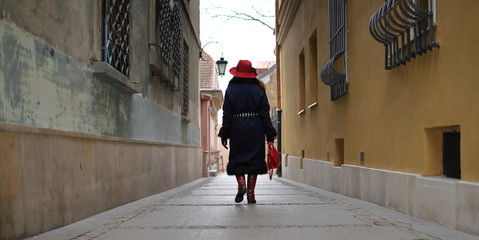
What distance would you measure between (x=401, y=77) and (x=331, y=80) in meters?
3.15

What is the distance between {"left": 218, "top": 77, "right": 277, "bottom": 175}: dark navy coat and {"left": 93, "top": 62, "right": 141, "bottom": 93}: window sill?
127 centimetres

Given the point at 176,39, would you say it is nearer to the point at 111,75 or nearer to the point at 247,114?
the point at 247,114

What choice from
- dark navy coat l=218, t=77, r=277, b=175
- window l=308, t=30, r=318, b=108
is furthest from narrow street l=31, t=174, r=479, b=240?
window l=308, t=30, r=318, b=108

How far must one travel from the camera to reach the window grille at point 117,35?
6027 mm

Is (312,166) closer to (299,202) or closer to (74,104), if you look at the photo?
(299,202)

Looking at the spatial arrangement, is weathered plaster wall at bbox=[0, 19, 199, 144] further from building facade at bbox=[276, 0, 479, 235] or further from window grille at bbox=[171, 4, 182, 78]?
window grille at bbox=[171, 4, 182, 78]

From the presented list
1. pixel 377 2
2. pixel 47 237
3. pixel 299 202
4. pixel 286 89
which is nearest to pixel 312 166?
pixel 299 202

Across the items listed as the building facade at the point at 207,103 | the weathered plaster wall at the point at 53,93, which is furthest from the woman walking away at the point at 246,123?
the building facade at the point at 207,103

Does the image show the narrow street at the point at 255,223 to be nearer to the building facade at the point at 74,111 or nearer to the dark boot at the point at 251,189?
the dark boot at the point at 251,189

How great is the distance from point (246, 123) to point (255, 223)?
216cm

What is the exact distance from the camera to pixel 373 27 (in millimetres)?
5629

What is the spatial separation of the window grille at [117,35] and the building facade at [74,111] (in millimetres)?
13

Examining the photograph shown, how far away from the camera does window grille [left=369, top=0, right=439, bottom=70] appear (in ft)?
14.8

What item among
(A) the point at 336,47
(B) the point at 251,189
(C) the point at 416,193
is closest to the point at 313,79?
(A) the point at 336,47
